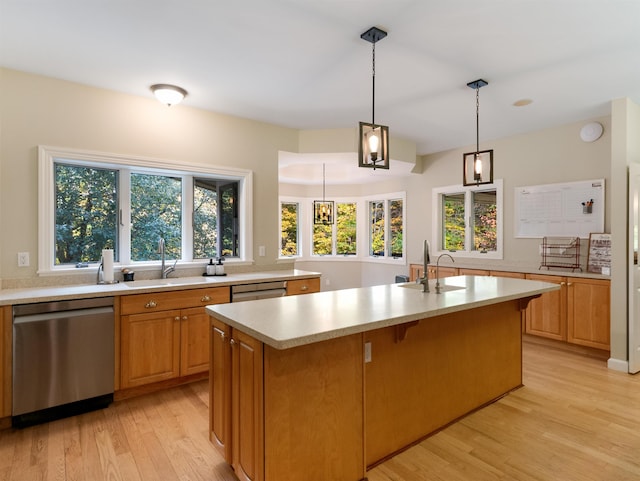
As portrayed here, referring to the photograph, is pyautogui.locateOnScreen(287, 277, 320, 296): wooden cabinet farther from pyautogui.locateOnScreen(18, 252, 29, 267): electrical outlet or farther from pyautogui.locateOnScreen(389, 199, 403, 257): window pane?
pyautogui.locateOnScreen(389, 199, 403, 257): window pane

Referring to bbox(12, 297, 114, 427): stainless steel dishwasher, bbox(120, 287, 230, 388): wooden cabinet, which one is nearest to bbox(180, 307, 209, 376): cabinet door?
bbox(120, 287, 230, 388): wooden cabinet

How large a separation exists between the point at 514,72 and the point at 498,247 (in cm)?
265

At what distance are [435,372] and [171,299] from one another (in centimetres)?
217

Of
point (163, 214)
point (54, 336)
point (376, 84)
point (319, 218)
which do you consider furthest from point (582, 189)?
point (54, 336)

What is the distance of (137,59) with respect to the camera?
2688 millimetres

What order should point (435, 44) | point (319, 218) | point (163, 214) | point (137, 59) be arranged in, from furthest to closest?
1. point (319, 218)
2. point (163, 214)
3. point (137, 59)
4. point (435, 44)

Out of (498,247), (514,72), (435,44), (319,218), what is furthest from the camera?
(319,218)

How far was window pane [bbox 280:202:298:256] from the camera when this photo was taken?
7352 mm

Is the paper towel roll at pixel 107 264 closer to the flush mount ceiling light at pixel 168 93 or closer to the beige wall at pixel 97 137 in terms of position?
the beige wall at pixel 97 137

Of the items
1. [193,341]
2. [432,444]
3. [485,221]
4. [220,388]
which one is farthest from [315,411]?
[485,221]

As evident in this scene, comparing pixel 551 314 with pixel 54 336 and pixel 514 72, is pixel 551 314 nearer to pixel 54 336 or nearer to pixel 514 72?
pixel 514 72

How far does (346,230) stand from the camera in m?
7.57

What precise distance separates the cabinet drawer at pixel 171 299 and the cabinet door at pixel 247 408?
1.42 m

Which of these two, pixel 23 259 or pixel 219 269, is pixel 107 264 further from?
pixel 219 269
